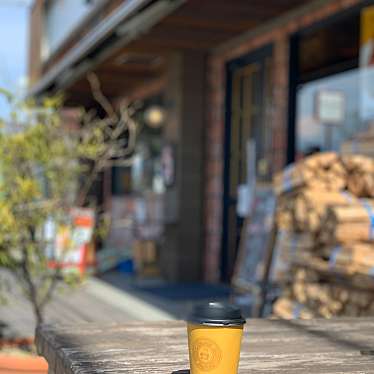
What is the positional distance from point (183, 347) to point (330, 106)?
6156 millimetres

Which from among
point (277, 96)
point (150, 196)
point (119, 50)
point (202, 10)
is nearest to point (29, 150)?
point (202, 10)

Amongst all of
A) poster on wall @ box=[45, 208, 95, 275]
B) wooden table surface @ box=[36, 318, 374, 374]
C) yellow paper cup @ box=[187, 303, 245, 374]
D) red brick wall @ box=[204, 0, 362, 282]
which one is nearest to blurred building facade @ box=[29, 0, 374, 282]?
red brick wall @ box=[204, 0, 362, 282]

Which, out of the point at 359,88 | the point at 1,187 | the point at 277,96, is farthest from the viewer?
the point at 277,96

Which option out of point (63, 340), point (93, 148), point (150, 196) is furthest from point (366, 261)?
point (150, 196)

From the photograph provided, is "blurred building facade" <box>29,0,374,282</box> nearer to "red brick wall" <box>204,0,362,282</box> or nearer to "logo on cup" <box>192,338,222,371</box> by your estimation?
"red brick wall" <box>204,0,362,282</box>

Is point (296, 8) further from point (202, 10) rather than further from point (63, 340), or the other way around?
point (63, 340)

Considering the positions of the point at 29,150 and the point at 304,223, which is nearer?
the point at 29,150

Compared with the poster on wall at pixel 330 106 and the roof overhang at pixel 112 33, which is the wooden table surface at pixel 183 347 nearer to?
the roof overhang at pixel 112 33

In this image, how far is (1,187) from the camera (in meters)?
4.91

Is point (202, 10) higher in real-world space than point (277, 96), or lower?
higher

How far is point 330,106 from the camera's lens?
8320 mm

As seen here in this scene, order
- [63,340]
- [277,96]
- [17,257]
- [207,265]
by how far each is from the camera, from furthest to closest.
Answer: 1. [207,265]
2. [277,96]
3. [17,257]
4. [63,340]

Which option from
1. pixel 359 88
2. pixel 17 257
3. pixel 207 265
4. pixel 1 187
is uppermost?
pixel 359 88

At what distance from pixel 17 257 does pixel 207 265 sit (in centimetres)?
526
